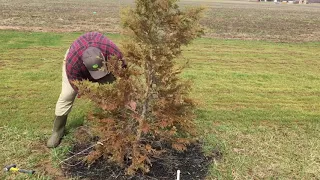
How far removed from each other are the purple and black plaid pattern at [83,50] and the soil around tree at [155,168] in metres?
0.97

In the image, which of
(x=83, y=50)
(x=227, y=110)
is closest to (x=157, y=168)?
(x=83, y=50)

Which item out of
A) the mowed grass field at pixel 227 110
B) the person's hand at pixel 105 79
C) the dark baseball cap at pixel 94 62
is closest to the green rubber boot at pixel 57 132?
the mowed grass field at pixel 227 110

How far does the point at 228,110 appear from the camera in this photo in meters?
5.99

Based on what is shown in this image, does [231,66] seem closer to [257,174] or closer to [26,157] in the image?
[257,174]

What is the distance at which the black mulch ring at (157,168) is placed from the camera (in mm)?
3619

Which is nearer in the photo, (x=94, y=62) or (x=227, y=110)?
(x=94, y=62)

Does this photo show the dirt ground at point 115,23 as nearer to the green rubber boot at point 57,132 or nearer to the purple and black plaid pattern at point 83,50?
the purple and black plaid pattern at point 83,50

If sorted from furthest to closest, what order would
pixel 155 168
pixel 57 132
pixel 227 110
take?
pixel 227 110, pixel 57 132, pixel 155 168

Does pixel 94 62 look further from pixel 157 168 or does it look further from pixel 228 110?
pixel 228 110

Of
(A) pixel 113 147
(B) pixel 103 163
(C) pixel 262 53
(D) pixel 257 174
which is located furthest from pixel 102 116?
(C) pixel 262 53

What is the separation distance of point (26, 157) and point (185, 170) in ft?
6.30

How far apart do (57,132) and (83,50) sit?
132cm

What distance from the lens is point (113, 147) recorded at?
130 inches

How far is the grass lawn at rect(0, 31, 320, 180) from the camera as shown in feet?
13.4
